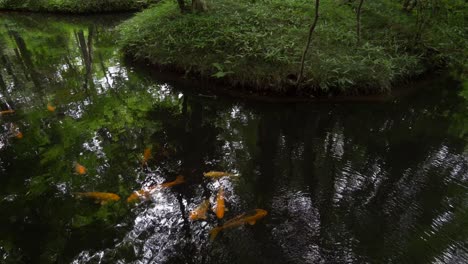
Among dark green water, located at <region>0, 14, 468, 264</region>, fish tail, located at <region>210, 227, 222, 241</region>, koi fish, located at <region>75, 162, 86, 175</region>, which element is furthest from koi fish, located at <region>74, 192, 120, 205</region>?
fish tail, located at <region>210, 227, 222, 241</region>

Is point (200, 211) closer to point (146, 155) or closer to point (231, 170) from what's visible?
point (231, 170)

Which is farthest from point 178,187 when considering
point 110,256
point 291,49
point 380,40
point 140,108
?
point 380,40

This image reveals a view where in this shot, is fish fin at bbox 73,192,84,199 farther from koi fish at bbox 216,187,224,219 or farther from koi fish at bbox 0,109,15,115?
koi fish at bbox 0,109,15,115

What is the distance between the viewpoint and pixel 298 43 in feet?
36.7

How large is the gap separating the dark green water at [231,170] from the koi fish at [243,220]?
111 millimetres

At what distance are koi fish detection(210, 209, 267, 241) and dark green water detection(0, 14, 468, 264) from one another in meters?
0.11

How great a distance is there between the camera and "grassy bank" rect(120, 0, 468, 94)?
10305mm

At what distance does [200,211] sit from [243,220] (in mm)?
790

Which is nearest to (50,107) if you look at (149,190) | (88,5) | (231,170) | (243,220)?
(149,190)

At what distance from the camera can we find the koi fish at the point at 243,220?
5.69m

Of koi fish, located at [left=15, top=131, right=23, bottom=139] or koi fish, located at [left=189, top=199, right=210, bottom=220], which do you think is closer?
koi fish, located at [left=189, top=199, right=210, bottom=220]

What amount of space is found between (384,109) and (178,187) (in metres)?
6.58

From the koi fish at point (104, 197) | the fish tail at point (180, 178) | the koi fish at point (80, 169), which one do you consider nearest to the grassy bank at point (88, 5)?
the koi fish at point (80, 169)

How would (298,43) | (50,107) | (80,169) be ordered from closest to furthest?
(80,169), (50,107), (298,43)
